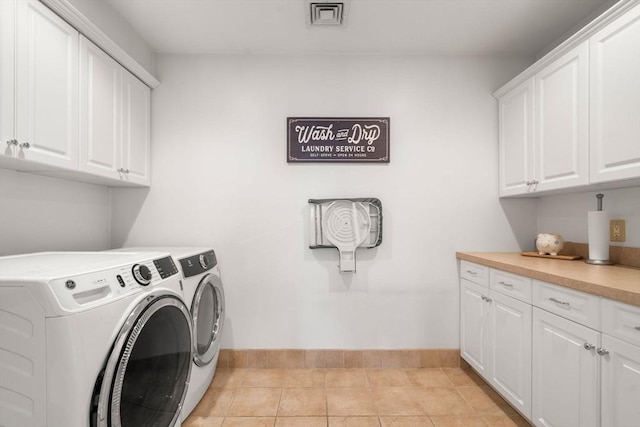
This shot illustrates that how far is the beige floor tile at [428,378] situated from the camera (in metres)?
2.13

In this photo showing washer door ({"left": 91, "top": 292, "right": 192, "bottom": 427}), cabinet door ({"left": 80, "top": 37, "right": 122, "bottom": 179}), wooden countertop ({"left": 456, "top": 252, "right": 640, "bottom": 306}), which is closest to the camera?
washer door ({"left": 91, "top": 292, "right": 192, "bottom": 427})

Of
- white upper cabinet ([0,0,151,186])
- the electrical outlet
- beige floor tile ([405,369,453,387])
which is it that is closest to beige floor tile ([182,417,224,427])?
beige floor tile ([405,369,453,387])

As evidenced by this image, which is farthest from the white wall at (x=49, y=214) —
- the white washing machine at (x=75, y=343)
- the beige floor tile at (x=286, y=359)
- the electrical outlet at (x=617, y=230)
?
the electrical outlet at (x=617, y=230)

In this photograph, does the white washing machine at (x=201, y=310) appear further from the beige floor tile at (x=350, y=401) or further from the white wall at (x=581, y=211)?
the white wall at (x=581, y=211)

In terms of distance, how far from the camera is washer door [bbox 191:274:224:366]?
1.83 m

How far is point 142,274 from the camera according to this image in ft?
4.27

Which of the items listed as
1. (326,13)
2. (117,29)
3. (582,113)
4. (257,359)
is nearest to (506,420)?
(257,359)

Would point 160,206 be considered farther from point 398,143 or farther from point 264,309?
point 398,143

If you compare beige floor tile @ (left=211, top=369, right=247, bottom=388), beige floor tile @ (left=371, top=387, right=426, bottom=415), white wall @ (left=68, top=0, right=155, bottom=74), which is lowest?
beige floor tile @ (left=211, top=369, right=247, bottom=388)

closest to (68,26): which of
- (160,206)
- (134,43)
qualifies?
(134,43)

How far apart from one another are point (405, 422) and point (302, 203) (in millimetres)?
1594

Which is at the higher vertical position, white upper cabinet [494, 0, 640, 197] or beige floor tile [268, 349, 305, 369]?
white upper cabinet [494, 0, 640, 197]

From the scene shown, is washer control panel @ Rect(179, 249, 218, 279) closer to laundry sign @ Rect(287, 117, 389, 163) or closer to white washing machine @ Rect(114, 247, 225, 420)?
white washing machine @ Rect(114, 247, 225, 420)

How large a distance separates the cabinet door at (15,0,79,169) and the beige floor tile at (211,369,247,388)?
5.55 feet
